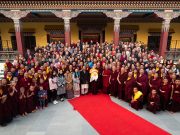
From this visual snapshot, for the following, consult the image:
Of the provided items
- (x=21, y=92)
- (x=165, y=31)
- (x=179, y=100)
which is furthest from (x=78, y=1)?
(x=179, y=100)

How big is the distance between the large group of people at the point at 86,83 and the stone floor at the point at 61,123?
0.29 m

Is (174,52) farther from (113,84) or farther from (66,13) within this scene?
(66,13)

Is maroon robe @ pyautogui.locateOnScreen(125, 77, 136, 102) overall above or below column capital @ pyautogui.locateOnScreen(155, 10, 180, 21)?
below

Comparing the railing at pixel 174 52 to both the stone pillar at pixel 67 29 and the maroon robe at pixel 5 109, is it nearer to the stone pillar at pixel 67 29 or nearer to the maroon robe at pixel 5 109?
the stone pillar at pixel 67 29

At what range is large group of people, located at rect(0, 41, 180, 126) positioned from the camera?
6641mm

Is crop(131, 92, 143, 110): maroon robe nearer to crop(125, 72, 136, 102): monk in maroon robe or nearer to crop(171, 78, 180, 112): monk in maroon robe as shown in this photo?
crop(125, 72, 136, 102): monk in maroon robe

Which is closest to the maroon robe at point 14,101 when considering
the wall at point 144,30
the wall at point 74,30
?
the wall at point 74,30

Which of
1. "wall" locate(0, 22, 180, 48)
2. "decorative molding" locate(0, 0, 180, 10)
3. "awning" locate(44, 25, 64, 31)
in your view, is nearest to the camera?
"decorative molding" locate(0, 0, 180, 10)

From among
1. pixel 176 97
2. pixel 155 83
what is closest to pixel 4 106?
pixel 155 83

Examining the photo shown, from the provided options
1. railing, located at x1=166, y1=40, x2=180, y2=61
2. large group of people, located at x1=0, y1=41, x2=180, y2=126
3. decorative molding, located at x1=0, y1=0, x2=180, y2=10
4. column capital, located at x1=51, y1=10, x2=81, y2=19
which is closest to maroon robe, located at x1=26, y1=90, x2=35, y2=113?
large group of people, located at x1=0, y1=41, x2=180, y2=126

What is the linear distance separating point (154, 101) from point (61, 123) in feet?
11.1

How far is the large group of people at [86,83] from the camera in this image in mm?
6641

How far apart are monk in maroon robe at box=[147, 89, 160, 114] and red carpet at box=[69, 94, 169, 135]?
26.6 inches

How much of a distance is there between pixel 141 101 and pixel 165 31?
6.90 m
